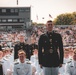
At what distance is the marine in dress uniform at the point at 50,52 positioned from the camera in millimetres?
7809

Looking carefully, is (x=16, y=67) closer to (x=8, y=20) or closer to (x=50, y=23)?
(x=50, y=23)

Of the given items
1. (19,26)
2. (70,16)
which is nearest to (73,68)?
(19,26)

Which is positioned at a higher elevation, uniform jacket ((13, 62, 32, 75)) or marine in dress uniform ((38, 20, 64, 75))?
marine in dress uniform ((38, 20, 64, 75))

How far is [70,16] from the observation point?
98.5 metres

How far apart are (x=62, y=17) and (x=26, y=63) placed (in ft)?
295

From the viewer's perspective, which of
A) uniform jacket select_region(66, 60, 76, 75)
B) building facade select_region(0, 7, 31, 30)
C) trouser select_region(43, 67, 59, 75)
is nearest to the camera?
trouser select_region(43, 67, 59, 75)

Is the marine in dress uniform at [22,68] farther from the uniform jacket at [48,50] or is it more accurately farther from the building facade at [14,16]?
the building facade at [14,16]

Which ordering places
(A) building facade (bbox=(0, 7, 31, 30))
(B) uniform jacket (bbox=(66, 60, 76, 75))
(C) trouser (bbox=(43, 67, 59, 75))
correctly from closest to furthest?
1. (C) trouser (bbox=(43, 67, 59, 75))
2. (B) uniform jacket (bbox=(66, 60, 76, 75))
3. (A) building facade (bbox=(0, 7, 31, 30))

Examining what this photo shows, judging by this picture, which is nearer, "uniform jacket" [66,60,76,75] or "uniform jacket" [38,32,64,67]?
"uniform jacket" [38,32,64,67]

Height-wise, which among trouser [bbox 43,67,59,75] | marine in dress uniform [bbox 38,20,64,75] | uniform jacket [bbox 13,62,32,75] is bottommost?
uniform jacket [bbox 13,62,32,75]

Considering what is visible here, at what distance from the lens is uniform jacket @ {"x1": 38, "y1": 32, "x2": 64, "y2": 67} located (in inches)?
308

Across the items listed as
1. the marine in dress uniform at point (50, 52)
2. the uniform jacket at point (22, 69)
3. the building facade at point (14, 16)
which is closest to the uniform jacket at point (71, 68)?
the uniform jacket at point (22, 69)

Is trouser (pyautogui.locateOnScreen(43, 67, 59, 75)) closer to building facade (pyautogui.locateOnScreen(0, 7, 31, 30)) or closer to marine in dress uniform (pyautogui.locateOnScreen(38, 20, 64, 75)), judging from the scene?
marine in dress uniform (pyautogui.locateOnScreen(38, 20, 64, 75))

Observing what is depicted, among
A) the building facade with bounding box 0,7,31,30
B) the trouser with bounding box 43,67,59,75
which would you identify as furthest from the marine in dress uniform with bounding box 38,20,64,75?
the building facade with bounding box 0,7,31,30
